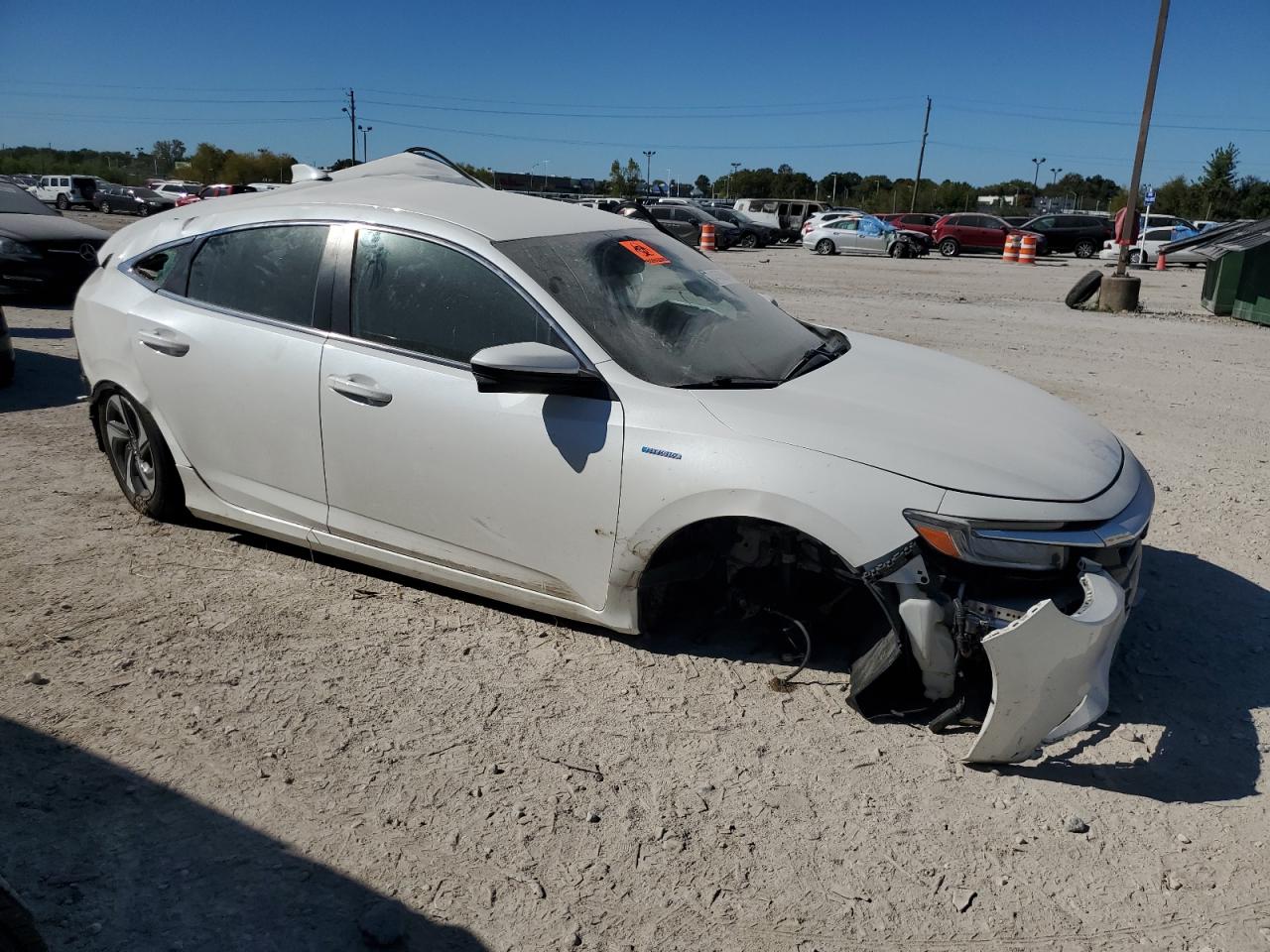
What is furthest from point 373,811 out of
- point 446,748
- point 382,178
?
point 382,178

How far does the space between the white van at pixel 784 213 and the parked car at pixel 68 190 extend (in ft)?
108

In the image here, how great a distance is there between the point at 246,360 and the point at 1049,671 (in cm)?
320

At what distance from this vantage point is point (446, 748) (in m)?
3.13

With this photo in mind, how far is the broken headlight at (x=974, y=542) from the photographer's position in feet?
9.76

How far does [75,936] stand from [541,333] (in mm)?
2250

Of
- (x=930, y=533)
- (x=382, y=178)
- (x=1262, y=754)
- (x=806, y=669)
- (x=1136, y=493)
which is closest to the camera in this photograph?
(x=930, y=533)

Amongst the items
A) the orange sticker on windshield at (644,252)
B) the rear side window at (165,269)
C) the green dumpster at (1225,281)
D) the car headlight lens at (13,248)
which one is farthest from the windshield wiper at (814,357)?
the green dumpster at (1225,281)

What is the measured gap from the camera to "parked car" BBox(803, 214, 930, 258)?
3228cm

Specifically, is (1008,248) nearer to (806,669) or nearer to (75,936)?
(806,669)

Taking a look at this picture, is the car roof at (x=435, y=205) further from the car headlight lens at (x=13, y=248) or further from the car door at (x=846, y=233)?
the car door at (x=846, y=233)

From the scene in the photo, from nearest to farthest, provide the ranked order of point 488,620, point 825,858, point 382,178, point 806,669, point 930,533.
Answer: point 825,858 → point 930,533 → point 806,669 → point 488,620 → point 382,178

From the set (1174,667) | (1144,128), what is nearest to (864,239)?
(1144,128)

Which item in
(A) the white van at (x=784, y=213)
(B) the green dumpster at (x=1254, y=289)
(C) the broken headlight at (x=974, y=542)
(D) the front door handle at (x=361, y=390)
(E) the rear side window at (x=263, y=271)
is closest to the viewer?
(C) the broken headlight at (x=974, y=542)

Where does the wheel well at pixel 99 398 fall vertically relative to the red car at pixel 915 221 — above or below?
below
